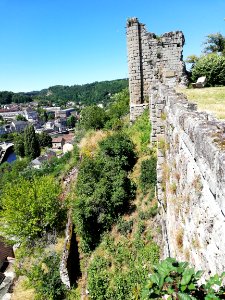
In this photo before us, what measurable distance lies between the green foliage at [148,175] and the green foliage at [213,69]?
9455mm

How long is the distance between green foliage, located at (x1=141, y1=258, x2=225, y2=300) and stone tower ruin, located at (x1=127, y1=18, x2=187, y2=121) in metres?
15.6

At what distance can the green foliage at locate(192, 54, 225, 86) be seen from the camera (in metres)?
18.8

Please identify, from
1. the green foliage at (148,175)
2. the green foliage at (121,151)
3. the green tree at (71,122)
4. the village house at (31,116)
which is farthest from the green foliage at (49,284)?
the village house at (31,116)

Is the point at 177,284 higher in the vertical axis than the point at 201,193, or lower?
lower

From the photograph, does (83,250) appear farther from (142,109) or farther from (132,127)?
(142,109)

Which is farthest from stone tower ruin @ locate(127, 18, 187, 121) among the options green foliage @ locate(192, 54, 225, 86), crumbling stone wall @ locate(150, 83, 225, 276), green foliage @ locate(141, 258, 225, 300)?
green foliage @ locate(141, 258, 225, 300)

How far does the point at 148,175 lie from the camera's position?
12109mm

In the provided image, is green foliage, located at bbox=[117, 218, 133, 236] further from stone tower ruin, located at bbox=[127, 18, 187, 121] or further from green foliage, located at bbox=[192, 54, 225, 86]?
green foliage, located at bbox=[192, 54, 225, 86]

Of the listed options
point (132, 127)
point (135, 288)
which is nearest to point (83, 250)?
point (135, 288)

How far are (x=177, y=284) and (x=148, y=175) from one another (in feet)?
32.8

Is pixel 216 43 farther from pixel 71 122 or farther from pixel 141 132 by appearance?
pixel 71 122

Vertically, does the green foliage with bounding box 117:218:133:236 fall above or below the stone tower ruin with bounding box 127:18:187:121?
below

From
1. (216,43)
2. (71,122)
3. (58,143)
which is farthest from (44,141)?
(216,43)

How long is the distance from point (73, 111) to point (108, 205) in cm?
17422
